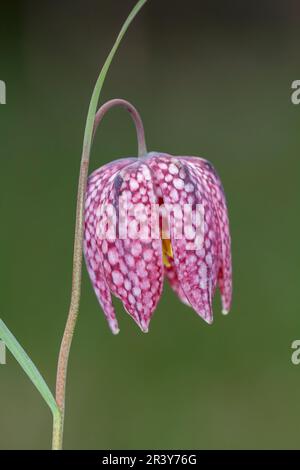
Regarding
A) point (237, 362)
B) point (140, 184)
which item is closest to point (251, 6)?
point (237, 362)

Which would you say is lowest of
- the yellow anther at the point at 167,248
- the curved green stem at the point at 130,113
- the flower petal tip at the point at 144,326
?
the flower petal tip at the point at 144,326

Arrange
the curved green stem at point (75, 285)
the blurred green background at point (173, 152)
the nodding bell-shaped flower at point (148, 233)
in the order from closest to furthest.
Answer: the curved green stem at point (75, 285) → the nodding bell-shaped flower at point (148, 233) → the blurred green background at point (173, 152)

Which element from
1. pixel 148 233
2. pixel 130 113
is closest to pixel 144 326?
pixel 148 233

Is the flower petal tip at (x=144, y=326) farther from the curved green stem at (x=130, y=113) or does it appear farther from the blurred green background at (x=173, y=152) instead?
the blurred green background at (x=173, y=152)

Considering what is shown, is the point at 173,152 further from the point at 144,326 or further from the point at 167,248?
the point at 144,326

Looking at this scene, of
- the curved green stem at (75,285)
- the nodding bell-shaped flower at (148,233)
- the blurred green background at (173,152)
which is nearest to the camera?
the curved green stem at (75,285)

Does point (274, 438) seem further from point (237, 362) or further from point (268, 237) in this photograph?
point (268, 237)

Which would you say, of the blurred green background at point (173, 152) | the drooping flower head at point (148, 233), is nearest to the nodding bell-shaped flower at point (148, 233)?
the drooping flower head at point (148, 233)

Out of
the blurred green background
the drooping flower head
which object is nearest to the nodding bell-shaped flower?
the drooping flower head
